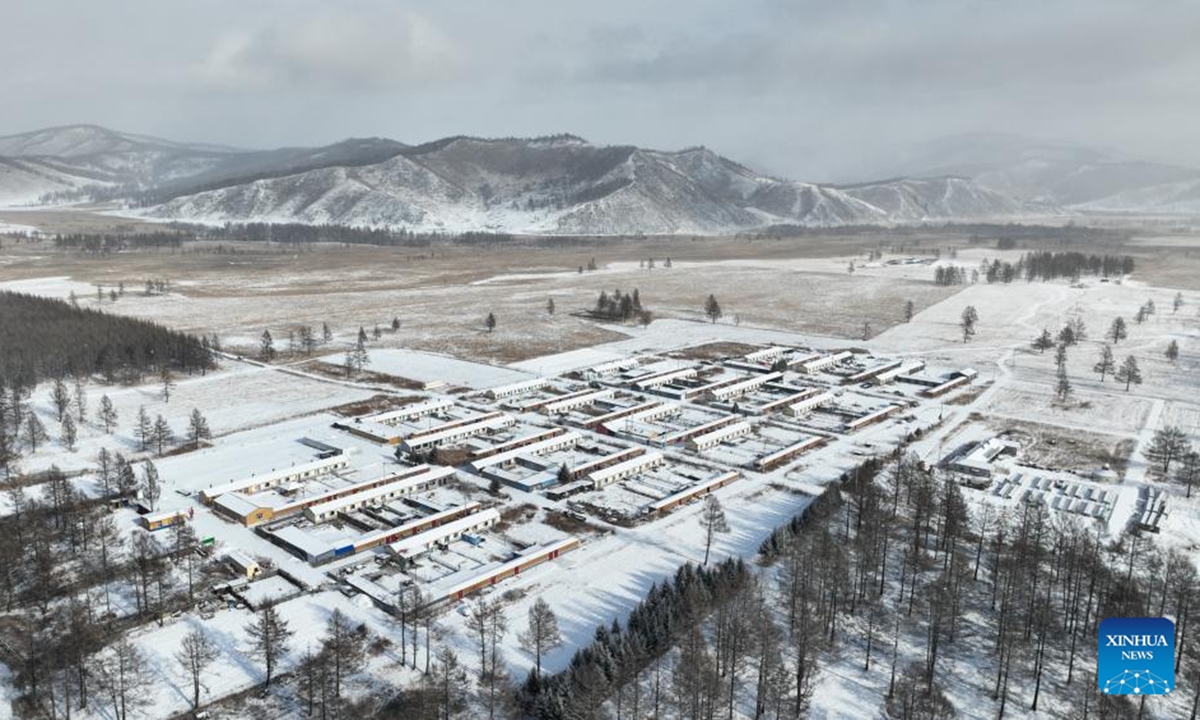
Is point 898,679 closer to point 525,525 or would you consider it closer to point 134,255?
point 525,525

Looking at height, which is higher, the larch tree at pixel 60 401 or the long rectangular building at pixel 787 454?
the larch tree at pixel 60 401

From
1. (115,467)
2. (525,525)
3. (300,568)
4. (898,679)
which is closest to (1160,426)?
(898,679)

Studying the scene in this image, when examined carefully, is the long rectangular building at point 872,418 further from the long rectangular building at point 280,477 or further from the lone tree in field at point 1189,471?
the long rectangular building at point 280,477

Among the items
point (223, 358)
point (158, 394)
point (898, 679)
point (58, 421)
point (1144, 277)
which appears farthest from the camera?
point (1144, 277)

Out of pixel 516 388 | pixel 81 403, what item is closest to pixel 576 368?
pixel 516 388

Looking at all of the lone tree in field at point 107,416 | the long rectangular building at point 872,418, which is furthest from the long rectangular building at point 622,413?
the lone tree in field at point 107,416

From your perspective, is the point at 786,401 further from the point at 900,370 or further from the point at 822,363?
the point at 900,370
